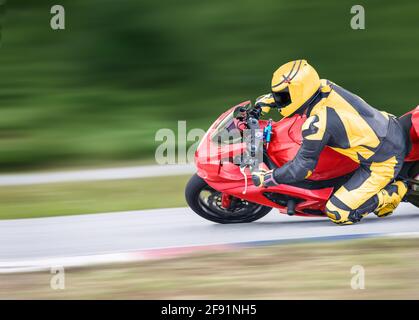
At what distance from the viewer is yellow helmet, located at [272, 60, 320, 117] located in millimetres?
6297

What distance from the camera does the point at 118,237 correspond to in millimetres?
6852

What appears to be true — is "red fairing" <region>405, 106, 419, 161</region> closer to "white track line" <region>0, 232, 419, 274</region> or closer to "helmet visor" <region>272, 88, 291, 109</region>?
"white track line" <region>0, 232, 419, 274</region>

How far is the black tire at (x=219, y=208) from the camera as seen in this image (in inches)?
271

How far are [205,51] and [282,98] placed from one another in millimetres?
5631

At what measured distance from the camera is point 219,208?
6.98m

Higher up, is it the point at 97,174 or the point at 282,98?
the point at 282,98

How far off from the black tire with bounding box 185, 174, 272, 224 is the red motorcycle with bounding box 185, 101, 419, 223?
11 cm

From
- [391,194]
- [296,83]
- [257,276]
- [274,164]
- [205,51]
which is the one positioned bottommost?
[257,276]

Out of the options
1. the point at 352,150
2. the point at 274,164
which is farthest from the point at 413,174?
the point at 274,164

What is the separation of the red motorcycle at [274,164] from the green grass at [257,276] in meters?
0.46

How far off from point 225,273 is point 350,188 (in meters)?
1.32

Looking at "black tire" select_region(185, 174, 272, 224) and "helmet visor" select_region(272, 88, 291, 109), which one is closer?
"helmet visor" select_region(272, 88, 291, 109)

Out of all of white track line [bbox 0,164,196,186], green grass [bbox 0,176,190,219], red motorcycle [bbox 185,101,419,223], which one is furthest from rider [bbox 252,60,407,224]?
white track line [bbox 0,164,196,186]

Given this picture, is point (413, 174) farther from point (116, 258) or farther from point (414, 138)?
point (116, 258)
